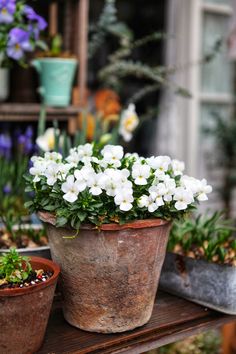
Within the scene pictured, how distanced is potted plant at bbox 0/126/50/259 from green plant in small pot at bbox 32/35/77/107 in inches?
9.6

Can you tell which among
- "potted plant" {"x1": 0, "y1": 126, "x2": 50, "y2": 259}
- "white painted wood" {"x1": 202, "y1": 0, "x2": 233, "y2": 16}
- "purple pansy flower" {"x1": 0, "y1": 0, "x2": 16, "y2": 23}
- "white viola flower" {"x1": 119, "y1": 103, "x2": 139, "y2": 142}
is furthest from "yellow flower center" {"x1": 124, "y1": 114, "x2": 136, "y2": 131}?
"white painted wood" {"x1": 202, "y1": 0, "x2": 233, "y2": 16}

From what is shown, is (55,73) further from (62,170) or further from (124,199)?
(124,199)

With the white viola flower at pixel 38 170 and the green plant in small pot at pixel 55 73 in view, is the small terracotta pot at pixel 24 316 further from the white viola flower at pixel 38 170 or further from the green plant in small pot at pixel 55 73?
the green plant in small pot at pixel 55 73

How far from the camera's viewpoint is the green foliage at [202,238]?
4.57 feet

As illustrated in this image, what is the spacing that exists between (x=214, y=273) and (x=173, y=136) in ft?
6.65

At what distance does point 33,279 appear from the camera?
1.11m

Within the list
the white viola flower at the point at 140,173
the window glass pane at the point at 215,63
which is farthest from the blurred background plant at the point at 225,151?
the white viola flower at the point at 140,173

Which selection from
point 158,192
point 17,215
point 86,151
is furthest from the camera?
point 17,215

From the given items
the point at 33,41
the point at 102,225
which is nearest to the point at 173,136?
the point at 33,41

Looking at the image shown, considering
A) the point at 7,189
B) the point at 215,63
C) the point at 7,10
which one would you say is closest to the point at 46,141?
the point at 7,189

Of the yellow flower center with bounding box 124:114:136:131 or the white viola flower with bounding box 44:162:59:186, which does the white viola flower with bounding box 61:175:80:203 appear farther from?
the yellow flower center with bounding box 124:114:136:131

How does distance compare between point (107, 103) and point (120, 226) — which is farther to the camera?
point (107, 103)

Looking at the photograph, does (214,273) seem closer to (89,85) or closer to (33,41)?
(33,41)

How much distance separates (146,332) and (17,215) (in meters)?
0.57
